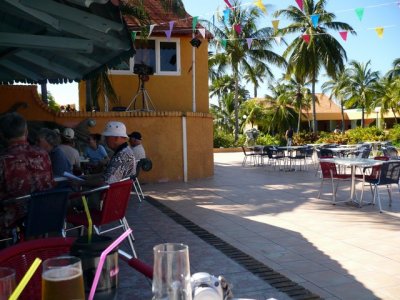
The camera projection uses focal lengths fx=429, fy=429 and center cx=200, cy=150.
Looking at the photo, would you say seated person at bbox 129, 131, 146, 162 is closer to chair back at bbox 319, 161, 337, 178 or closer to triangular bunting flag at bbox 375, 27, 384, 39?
chair back at bbox 319, 161, 337, 178

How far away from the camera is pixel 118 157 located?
4.57 metres

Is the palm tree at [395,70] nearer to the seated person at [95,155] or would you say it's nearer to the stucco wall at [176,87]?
the stucco wall at [176,87]

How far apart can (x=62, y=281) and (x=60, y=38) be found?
161 inches

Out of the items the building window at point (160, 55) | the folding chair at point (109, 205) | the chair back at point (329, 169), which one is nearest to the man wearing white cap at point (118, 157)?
the folding chair at point (109, 205)

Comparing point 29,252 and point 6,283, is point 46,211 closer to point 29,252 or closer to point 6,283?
point 29,252

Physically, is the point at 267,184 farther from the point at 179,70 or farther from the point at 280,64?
the point at 280,64

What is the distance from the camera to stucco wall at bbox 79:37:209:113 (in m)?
13.3

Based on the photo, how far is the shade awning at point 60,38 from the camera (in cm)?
409

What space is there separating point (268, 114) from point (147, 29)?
23709 millimetres

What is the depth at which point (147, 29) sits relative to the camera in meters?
11.9

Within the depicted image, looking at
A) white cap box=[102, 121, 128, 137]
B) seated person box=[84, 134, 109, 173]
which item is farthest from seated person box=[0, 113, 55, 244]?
seated person box=[84, 134, 109, 173]

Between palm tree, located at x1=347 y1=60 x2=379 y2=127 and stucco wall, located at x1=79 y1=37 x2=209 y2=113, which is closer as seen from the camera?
stucco wall, located at x1=79 y1=37 x2=209 y2=113

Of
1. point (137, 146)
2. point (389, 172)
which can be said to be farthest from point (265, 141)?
point (389, 172)

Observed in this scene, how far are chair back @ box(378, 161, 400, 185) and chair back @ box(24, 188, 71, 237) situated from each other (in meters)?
→ 5.70
